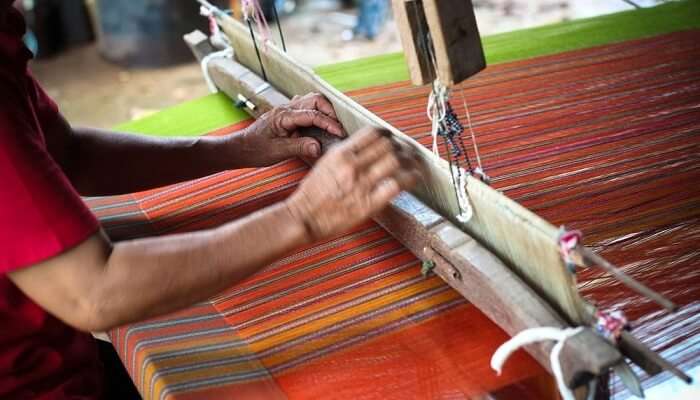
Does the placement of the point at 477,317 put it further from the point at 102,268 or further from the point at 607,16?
the point at 607,16

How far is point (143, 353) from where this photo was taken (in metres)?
1.45

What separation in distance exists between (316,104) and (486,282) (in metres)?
0.68

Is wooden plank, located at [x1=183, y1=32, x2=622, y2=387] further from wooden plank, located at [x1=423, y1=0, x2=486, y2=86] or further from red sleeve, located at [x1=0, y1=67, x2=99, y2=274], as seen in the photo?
red sleeve, located at [x1=0, y1=67, x2=99, y2=274]

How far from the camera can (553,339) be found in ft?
3.84

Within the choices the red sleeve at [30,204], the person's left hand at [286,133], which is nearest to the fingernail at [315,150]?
the person's left hand at [286,133]

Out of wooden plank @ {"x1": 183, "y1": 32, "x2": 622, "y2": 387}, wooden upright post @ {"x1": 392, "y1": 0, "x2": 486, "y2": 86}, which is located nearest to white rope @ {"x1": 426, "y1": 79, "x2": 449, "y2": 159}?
wooden upright post @ {"x1": 392, "y1": 0, "x2": 486, "y2": 86}

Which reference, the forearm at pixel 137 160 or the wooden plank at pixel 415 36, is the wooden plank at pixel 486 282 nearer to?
the wooden plank at pixel 415 36

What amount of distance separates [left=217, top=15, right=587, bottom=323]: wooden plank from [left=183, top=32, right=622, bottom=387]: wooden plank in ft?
0.08

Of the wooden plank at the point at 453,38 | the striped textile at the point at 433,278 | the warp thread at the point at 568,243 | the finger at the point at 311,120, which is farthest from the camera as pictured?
the finger at the point at 311,120

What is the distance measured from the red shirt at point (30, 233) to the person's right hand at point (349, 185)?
12.4 inches

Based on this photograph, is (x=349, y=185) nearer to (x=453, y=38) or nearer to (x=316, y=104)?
(x=453, y=38)

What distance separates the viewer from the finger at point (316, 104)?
71.5 inches

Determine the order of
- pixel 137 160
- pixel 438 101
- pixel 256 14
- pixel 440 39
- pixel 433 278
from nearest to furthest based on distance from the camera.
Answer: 1. pixel 440 39
2. pixel 438 101
3. pixel 433 278
4. pixel 137 160
5. pixel 256 14

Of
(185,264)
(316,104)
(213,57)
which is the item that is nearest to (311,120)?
(316,104)
